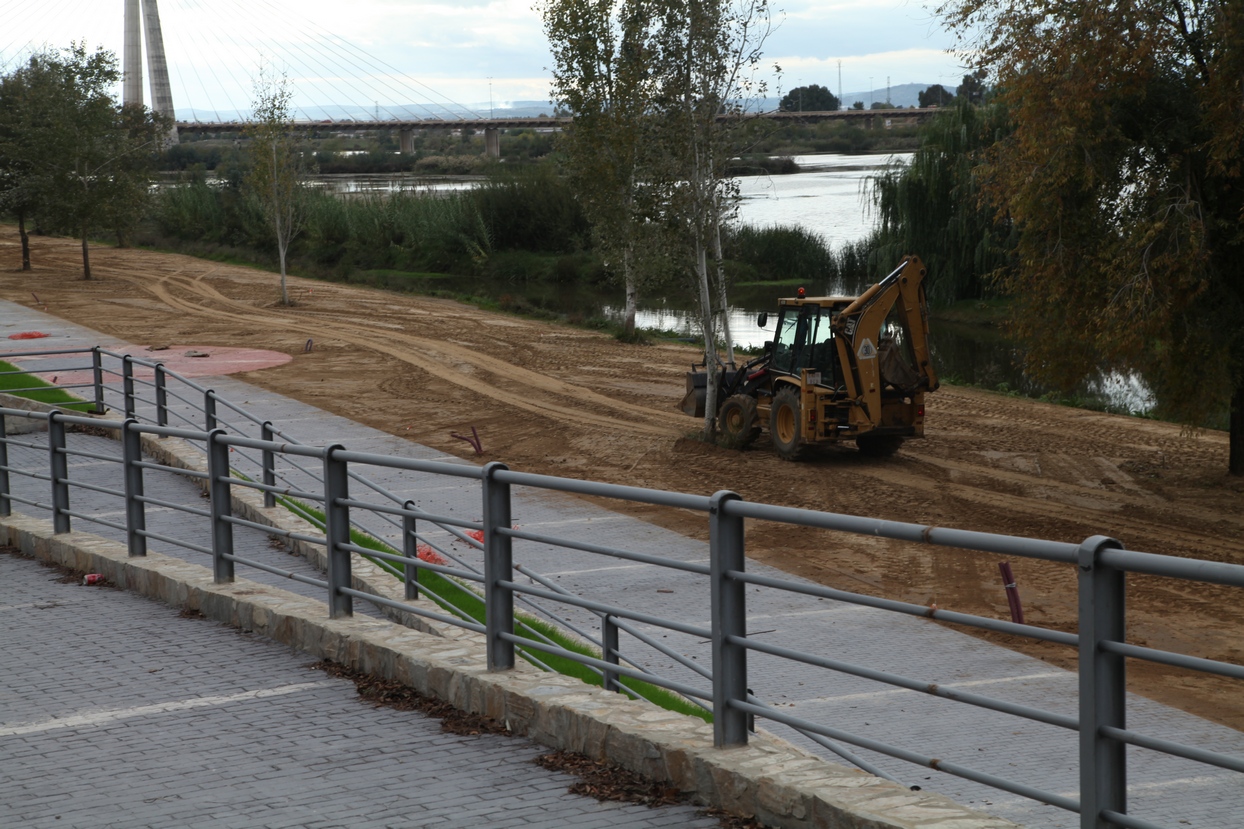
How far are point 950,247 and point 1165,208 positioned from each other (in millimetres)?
29439

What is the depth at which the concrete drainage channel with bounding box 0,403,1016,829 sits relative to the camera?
4703 mm

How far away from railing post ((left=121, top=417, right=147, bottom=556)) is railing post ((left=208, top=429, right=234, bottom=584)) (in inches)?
46.1

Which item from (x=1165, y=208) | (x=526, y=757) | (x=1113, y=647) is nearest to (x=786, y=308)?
(x=1165, y=208)

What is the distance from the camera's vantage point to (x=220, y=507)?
9211 mm

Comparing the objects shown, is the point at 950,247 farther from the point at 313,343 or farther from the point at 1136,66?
the point at 1136,66

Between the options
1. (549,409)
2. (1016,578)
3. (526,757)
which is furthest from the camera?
(549,409)

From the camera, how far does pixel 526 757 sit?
19.7 ft

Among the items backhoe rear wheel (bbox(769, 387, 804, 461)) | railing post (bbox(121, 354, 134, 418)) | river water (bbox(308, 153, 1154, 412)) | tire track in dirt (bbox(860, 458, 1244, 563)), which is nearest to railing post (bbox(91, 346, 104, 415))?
railing post (bbox(121, 354, 134, 418))

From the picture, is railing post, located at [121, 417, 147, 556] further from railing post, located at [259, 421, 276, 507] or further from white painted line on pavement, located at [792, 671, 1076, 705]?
white painted line on pavement, located at [792, 671, 1076, 705]

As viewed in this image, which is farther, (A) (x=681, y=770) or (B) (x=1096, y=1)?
(B) (x=1096, y=1)

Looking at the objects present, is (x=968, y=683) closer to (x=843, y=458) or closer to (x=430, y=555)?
(x=430, y=555)

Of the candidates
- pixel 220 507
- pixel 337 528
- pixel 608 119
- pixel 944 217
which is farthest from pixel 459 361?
pixel 337 528

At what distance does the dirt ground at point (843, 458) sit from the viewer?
14.1 metres

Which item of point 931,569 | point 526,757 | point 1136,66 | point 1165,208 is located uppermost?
point 1136,66
